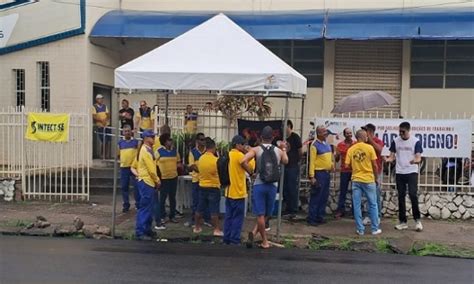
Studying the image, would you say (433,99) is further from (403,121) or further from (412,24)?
(403,121)

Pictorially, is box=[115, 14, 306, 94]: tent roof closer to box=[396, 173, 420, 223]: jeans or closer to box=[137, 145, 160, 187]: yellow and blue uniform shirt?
box=[137, 145, 160, 187]: yellow and blue uniform shirt

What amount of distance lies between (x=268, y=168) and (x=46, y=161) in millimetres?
7422

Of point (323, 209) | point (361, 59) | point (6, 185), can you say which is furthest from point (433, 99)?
point (6, 185)

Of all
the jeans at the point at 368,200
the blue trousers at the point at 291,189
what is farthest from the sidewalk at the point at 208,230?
the blue trousers at the point at 291,189

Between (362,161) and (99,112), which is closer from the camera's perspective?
(362,161)

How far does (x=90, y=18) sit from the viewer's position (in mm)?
16703

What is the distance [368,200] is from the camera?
10.3 meters

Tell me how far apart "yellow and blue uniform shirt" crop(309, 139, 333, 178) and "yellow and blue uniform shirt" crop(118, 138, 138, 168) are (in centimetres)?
336

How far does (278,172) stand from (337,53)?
379 inches

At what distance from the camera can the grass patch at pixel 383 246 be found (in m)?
9.26

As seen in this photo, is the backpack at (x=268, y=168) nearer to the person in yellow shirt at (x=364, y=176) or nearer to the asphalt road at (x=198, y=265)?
the asphalt road at (x=198, y=265)

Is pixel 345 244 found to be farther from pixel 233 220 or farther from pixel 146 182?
pixel 146 182

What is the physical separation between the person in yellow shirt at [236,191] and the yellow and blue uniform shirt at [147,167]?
1.25 m

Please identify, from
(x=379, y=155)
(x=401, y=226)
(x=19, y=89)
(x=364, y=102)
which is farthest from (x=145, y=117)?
(x=401, y=226)
